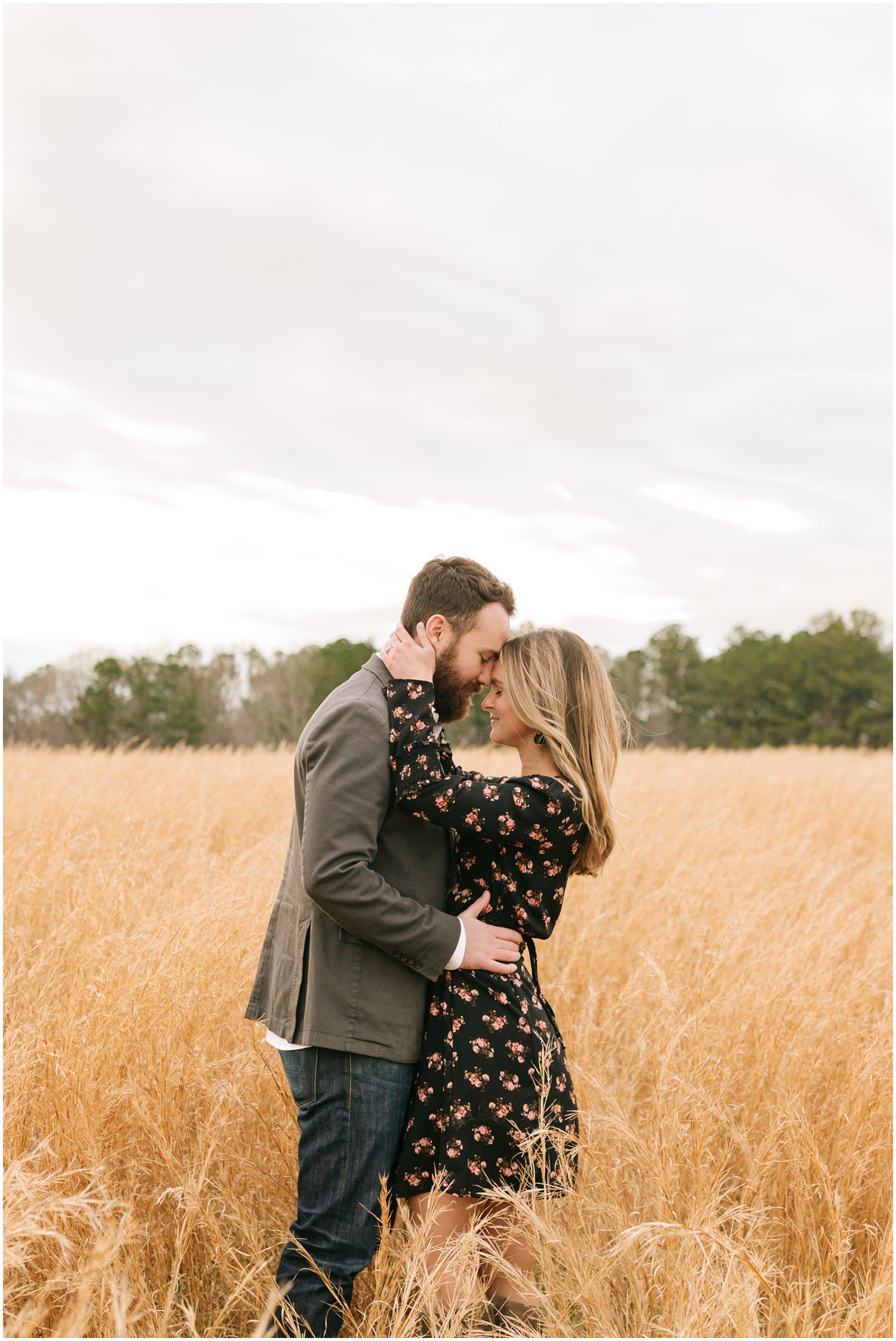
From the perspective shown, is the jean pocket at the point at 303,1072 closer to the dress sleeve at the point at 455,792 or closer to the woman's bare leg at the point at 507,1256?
the woman's bare leg at the point at 507,1256

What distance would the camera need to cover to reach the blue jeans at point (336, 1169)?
7.34 feet

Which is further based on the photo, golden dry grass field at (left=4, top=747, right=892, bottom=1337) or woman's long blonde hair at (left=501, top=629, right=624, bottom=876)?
woman's long blonde hair at (left=501, top=629, right=624, bottom=876)

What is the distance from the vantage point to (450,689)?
2686 mm

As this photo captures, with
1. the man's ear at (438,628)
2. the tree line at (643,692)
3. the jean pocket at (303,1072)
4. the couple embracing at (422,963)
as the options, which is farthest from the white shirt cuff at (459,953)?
the tree line at (643,692)

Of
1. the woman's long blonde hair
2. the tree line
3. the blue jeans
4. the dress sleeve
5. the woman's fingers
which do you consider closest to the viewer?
the blue jeans

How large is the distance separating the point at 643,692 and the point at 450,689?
3544 centimetres

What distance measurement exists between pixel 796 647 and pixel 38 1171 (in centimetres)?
3841

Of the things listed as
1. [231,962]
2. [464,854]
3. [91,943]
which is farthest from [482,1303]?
[91,943]

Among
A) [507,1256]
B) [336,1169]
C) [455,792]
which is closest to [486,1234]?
[507,1256]

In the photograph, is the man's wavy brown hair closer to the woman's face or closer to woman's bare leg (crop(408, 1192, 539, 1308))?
the woman's face

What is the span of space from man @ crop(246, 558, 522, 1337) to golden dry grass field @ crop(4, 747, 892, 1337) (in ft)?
0.58

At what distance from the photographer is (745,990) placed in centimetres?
392

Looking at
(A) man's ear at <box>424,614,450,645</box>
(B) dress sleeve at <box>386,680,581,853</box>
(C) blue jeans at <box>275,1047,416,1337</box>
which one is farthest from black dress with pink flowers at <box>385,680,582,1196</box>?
(A) man's ear at <box>424,614,450,645</box>

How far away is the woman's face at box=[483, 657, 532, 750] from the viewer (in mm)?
2691
